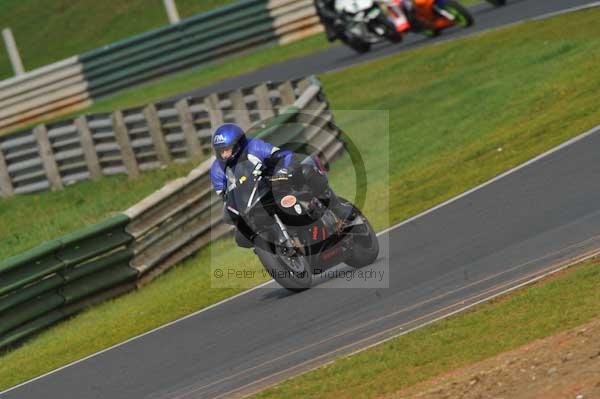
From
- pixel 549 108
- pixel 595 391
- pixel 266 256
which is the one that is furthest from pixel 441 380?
pixel 549 108

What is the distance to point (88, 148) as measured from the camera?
75.6 ft

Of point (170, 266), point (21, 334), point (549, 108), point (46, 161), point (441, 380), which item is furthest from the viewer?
point (46, 161)

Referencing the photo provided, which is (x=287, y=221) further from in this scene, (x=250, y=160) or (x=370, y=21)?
(x=370, y=21)

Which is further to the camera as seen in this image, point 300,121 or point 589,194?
point 300,121

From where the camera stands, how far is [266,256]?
11.2 meters

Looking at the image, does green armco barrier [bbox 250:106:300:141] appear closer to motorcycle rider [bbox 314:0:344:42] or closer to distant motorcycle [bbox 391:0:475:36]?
distant motorcycle [bbox 391:0:475:36]

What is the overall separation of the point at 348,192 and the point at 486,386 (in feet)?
33.2

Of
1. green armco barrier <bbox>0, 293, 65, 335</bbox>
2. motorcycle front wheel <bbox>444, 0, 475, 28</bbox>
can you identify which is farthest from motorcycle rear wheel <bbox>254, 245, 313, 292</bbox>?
motorcycle front wheel <bbox>444, 0, 475, 28</bbox>

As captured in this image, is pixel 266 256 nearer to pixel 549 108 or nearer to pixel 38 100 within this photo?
pixel 549 108

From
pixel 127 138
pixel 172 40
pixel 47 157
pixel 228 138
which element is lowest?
pixel 172 40

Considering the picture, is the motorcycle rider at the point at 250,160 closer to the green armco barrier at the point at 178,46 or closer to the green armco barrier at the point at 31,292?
the green armco barrier at the point at 31,292

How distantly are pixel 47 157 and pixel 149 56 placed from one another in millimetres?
8650

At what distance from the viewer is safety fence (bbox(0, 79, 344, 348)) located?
13.9 meters

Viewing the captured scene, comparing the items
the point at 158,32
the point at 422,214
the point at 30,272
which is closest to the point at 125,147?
the point at 30,272
